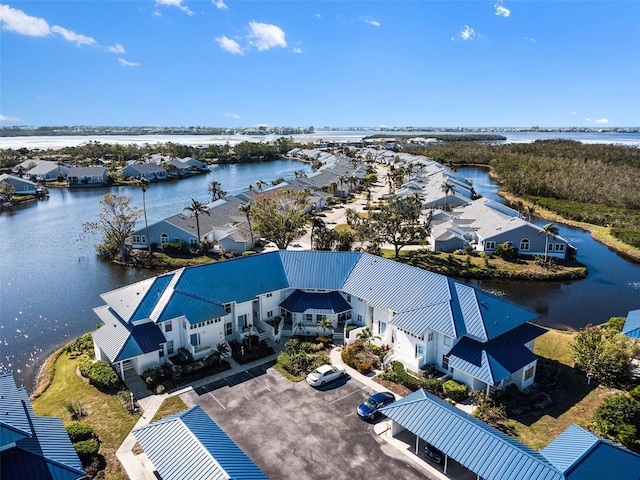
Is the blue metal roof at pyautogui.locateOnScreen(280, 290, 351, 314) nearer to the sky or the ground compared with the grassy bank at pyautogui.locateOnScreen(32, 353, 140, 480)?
nearer to the sky

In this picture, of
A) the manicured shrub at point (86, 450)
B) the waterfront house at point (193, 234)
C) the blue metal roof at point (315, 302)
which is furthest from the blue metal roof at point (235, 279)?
the waterfront house at point (193, 234)

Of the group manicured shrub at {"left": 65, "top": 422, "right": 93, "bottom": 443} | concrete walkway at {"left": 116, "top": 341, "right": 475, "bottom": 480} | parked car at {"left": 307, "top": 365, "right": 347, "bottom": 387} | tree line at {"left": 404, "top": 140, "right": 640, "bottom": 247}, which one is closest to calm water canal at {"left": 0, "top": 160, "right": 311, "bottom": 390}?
manicured shrub at {"left": 65, "top": 422, "right": 93, "bottom": 443}

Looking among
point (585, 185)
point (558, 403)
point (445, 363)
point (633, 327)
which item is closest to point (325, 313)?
point (445, 363)

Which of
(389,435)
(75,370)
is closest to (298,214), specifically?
(75,370)

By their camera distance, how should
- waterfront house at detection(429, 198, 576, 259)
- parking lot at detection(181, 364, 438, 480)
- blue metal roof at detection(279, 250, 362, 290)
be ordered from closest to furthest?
parking lot at detection(181, 364, 438, 480)
blue metal roof at detection(279, 250, 362, 290)
waterfront house at detection(429, 198, 576, 259)

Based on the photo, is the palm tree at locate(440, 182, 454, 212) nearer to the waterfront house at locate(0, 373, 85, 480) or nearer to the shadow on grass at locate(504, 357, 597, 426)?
the shadow on grass at locate(504, 357, 597, 426)

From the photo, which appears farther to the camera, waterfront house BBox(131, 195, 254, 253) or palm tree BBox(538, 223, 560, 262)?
waterfront house BBox(131, 195, 254, 253)

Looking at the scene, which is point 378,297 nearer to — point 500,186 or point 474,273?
point 474,273
